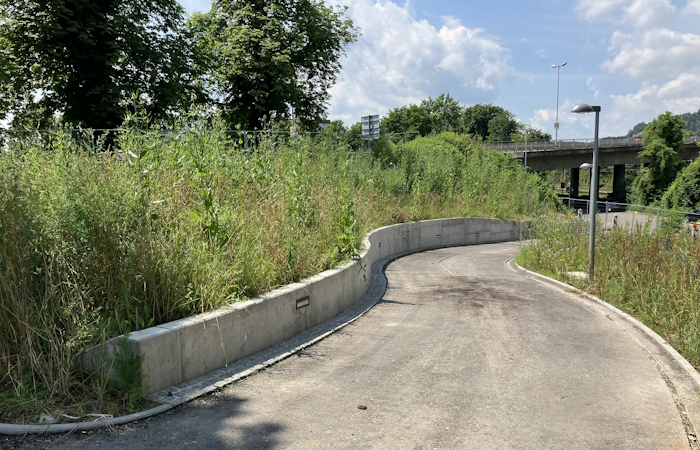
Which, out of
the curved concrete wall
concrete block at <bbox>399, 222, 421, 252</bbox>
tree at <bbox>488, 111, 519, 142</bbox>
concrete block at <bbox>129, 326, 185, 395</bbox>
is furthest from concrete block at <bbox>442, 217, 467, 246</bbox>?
tree at <bbox>488, 111, 519, 142</bbox>

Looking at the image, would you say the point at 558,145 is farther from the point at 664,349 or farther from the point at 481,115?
the point at 664,349

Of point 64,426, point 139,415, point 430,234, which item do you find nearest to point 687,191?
point 430,234

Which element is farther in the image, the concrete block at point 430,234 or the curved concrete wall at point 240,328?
the concrete block at point 430,234

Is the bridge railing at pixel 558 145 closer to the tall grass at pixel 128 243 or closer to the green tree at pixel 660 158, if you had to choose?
the green tree at pixel 660 158

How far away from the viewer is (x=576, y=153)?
208 ft

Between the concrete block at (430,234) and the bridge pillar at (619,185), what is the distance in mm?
59643

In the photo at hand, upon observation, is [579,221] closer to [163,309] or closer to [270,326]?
[270,326]

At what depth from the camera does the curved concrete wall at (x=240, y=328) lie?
5.09m

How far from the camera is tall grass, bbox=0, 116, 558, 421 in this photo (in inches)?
186

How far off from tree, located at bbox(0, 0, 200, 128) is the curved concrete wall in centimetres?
1633

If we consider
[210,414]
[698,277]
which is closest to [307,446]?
[210,414]

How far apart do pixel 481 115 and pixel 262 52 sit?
9971cm

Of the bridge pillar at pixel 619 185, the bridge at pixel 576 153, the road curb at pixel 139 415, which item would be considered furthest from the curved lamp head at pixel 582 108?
the bridge pillar at pixel 619 185

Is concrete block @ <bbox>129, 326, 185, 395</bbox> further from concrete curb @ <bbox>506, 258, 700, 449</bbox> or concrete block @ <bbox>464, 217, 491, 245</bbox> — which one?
concrete block @ <bbox>464, 217, 491, 245</bbox>
